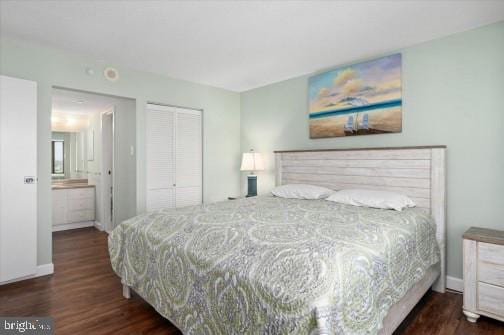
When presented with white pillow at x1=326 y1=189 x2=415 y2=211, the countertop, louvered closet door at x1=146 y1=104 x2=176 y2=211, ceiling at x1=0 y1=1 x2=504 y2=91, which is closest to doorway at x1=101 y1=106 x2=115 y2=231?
the countertop

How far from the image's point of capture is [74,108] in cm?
478

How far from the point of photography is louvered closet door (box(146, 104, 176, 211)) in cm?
371

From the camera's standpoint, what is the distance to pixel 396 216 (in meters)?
2.15

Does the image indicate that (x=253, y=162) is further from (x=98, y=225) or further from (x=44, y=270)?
(x=98, y=225)

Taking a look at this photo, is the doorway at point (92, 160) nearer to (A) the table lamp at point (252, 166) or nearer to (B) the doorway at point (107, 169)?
(B) the doorway at point (107, 169)

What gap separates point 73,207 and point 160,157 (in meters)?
2.31

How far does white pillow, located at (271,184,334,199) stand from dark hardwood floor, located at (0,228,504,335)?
1307 mm

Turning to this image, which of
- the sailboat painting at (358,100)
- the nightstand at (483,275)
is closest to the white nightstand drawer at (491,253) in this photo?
the nightstand at (483,275)

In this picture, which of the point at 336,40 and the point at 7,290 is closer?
the point at 7,290

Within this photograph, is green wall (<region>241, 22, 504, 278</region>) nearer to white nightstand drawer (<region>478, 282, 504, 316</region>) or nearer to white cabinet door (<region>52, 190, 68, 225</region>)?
white nightstand drawer (<region>478, 282, 504, 316</region>)

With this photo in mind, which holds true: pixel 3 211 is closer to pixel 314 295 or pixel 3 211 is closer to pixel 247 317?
pixel 247 317

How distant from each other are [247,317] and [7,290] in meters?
2.56

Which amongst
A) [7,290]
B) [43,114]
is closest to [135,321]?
[7,290]

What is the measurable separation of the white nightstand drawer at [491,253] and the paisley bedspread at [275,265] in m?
0.32
